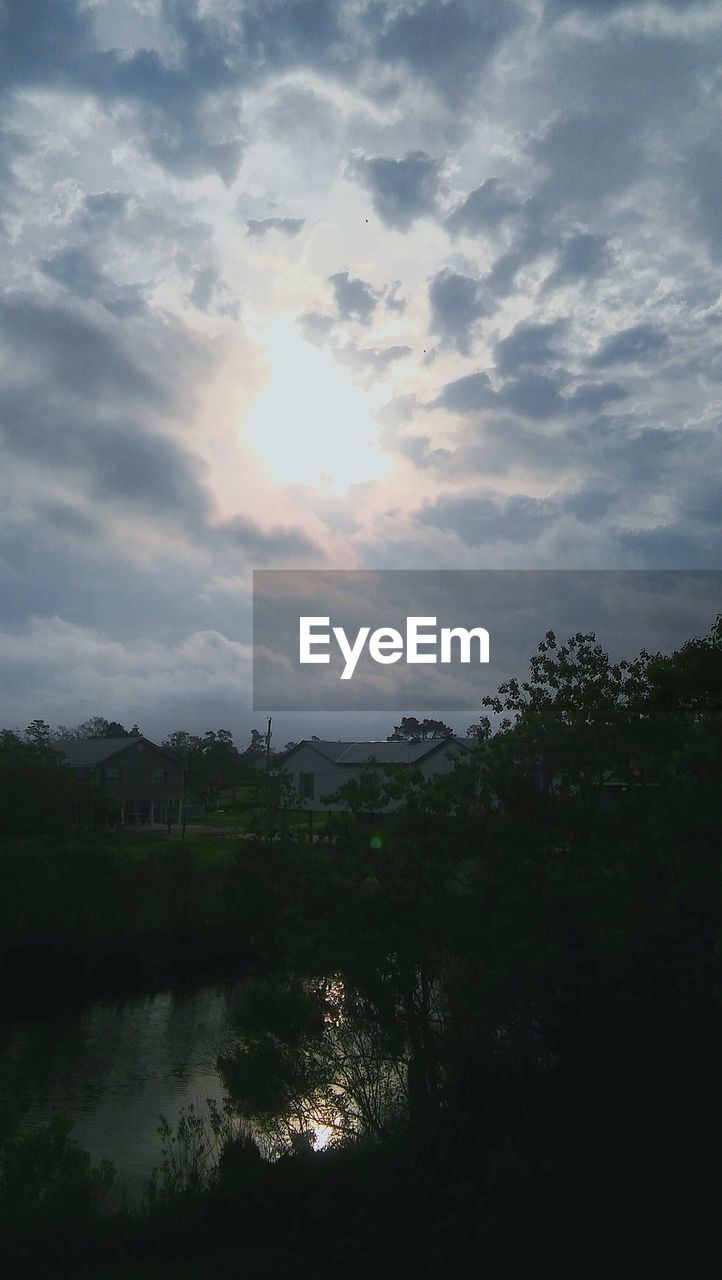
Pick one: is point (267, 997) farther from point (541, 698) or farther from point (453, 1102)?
point (541, 698)

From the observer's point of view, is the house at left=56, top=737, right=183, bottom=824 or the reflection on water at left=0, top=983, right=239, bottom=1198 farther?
the house at left=56, top=737, right=183, bottom=824

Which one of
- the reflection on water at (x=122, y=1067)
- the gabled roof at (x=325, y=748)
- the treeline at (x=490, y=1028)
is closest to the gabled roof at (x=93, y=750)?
the gabled roof at (x=325, y=748)

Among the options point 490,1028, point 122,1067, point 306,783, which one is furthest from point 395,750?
point 490,1028

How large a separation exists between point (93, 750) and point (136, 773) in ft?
9.22

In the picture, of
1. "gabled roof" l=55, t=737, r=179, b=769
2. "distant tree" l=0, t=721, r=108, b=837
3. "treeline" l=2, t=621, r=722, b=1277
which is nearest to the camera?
"treeline" l=2, t=621, r=722, b=1277

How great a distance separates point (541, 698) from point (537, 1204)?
25.0 feet

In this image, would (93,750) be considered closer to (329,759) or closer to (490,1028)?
(329,759)

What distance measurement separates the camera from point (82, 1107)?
18.5 meters

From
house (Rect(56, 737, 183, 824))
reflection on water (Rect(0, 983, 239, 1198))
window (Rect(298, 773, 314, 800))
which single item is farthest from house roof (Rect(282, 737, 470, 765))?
reflection on water (Rect(0, 983, 239, 1198))

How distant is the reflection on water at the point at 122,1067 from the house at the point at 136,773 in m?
28.2

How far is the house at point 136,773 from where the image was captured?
53.6 meters

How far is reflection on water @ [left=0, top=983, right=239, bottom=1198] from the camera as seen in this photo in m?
17.0

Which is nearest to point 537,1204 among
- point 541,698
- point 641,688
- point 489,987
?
point 489,987

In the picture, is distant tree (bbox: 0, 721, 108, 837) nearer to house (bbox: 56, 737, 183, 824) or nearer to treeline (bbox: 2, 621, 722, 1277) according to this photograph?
house (bbox: 56, 737, 183, 824)
